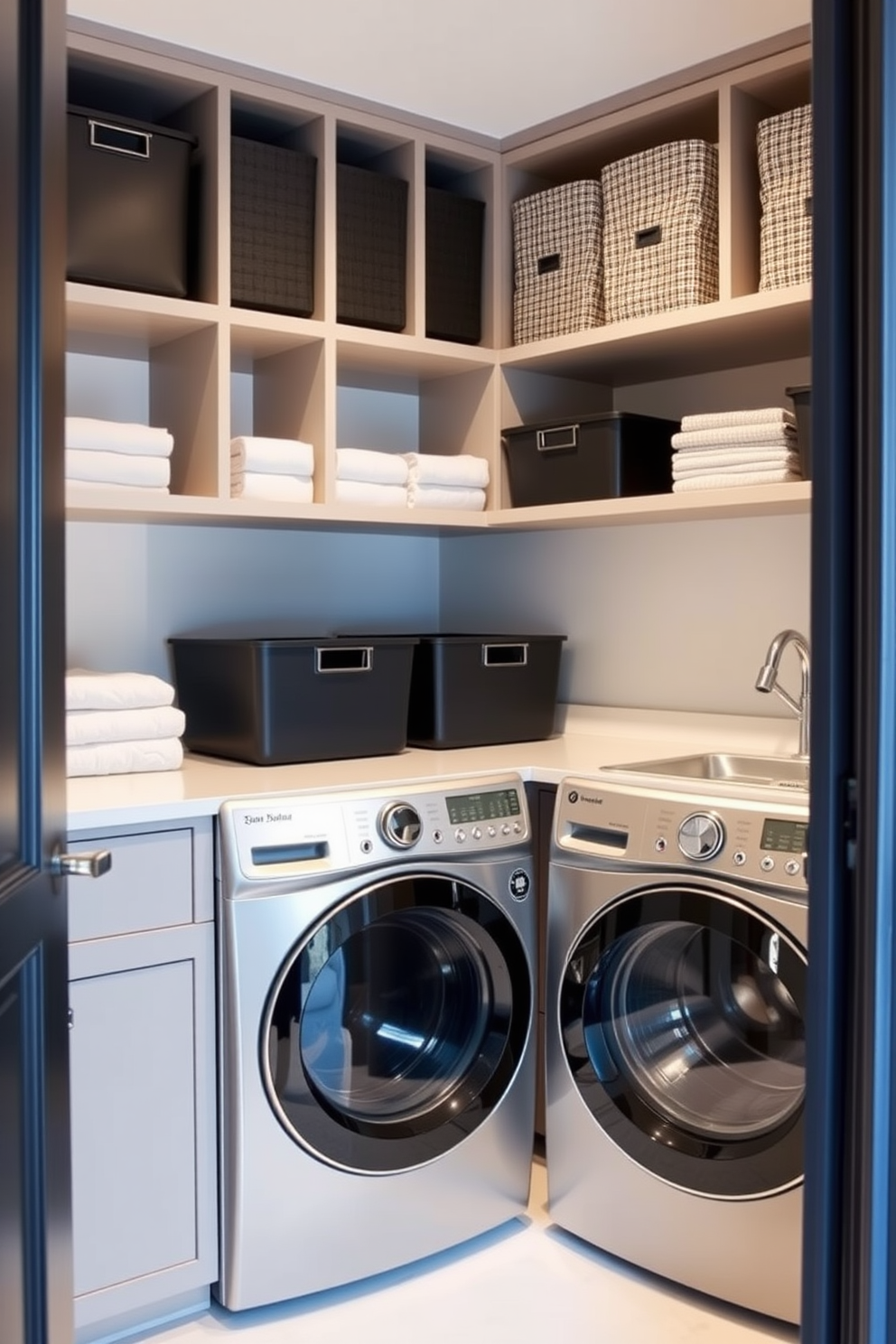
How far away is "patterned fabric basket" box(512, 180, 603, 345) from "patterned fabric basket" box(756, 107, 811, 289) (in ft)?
1.44

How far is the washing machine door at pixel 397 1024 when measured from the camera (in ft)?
7.17

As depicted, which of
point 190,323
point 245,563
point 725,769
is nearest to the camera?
point 190,323

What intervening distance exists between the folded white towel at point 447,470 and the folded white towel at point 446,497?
0.5 inches

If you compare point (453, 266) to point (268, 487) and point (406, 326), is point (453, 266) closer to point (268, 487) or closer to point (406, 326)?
point (406, 326)

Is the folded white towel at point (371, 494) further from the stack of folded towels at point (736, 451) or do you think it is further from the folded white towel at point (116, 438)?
the stack of folded towels at point (736, 451)

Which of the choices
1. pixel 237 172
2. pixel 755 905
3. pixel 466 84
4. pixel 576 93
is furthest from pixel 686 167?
pixel 755 905

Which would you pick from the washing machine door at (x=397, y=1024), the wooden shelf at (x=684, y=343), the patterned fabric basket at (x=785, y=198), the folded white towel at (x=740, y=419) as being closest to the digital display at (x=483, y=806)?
the washing machine door at (x=397, y=1024)

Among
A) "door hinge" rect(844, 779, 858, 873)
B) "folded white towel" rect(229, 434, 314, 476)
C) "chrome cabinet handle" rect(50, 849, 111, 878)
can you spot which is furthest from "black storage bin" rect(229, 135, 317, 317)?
"door hinge" rect(844, 779, 858, 873)

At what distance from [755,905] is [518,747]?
0.91 meters

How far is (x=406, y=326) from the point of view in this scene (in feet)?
9.32

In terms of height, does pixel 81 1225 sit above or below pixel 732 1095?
below

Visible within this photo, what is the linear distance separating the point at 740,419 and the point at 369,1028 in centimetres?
137

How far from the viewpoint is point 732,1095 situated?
218 centimetres

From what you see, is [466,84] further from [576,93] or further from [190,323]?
[190,323]
